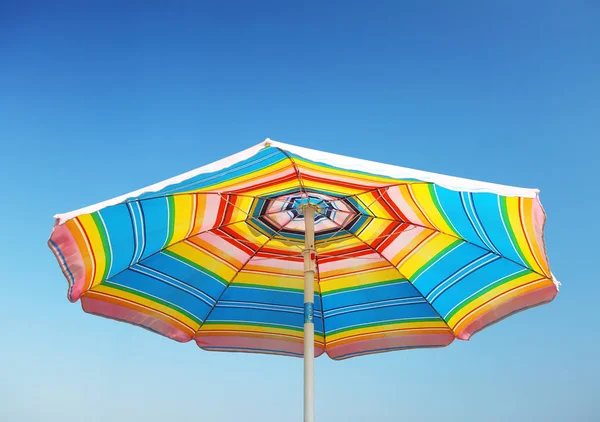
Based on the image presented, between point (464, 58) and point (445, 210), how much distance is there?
6.46 m

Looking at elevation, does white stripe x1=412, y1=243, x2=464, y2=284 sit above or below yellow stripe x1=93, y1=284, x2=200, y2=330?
above

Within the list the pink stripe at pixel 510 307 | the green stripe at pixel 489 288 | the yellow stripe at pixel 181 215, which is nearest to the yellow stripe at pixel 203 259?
the yellow stripe at pixel 181 215

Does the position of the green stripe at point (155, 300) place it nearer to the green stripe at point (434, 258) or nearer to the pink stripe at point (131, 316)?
the pink stripe at point (131, 316)

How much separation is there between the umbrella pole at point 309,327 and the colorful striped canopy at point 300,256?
0.81 ft

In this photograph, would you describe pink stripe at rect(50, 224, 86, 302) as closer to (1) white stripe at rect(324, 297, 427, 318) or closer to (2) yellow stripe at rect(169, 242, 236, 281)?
(2) yellow stripe at rect(169, 242, 236, 281)

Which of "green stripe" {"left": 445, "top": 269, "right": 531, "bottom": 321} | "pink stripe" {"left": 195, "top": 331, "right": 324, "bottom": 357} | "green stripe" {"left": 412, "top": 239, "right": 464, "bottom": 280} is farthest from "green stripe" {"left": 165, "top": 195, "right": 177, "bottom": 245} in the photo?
"green stripe" {"left": 445, "top": 269, "right": 531, "bottom": 321}

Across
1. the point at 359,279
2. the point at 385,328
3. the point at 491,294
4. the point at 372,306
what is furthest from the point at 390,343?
the point at 491,294

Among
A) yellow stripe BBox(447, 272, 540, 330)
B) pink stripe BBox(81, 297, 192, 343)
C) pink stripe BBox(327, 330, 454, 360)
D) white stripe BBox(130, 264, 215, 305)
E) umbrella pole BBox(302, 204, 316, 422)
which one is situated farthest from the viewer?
pink stripe BBox(327, 330, 454, 360)

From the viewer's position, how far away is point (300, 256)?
449 cm

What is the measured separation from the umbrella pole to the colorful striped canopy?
248mm

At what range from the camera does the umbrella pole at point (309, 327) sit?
3383 mm

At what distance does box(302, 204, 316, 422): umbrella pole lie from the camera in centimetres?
338

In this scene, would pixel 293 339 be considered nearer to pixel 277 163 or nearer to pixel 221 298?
pixel 221 298

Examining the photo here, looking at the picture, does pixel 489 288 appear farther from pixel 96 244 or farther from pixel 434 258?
pixel 96 244
